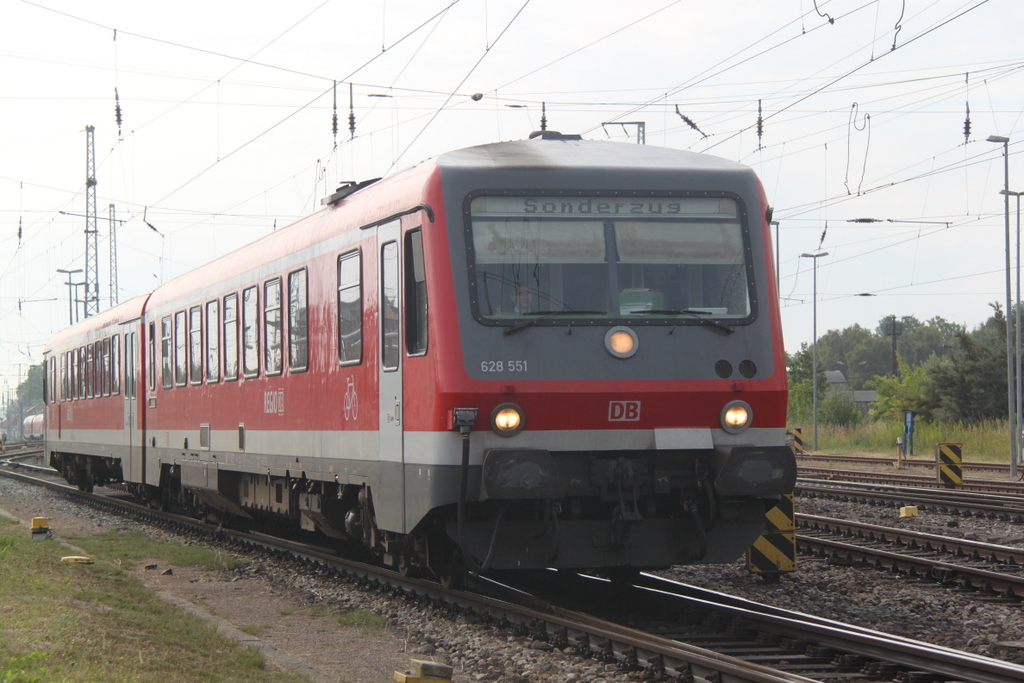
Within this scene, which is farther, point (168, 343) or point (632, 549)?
point (168, 343)

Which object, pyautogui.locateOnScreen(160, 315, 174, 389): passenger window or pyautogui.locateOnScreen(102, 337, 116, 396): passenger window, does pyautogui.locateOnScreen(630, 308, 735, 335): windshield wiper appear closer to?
pyautogui.locateOnScreen(160, 315, 174, 389): passenger window

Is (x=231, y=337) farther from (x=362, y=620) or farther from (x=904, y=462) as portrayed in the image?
(x=904, y=462)

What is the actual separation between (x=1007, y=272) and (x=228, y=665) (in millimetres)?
26033

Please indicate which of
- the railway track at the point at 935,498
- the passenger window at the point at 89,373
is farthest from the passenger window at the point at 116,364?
the railway track at the point at 935,498

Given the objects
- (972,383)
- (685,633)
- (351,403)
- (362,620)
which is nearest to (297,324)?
(351,403)

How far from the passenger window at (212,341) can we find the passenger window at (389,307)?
5738mm

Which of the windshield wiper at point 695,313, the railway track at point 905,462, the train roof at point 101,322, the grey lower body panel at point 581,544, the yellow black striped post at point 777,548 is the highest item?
the train roof at point 101,322

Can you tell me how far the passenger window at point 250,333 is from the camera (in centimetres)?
1329

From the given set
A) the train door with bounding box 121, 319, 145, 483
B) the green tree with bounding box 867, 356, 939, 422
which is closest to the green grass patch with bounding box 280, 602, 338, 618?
the train door with bounding box 121, 319, 145, 483

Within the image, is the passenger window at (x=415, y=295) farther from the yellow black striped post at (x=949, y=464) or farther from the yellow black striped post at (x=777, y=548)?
the yellow black striped post at (x=949, y=464)

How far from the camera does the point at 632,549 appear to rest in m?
8.72

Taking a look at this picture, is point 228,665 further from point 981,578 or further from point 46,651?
point 981,578

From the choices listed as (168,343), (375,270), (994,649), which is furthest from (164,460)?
(994,649)

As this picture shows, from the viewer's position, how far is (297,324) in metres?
11.9
